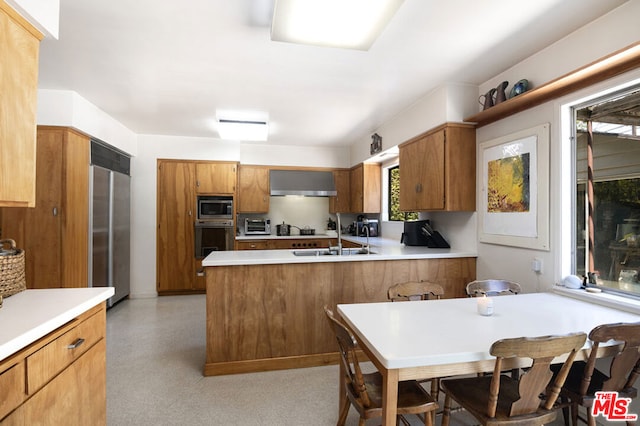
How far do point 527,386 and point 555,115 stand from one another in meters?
1.91

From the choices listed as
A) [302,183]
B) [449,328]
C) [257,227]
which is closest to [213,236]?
[257,227]

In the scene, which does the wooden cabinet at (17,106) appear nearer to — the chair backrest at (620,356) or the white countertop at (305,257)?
the white countertop at (305,257)

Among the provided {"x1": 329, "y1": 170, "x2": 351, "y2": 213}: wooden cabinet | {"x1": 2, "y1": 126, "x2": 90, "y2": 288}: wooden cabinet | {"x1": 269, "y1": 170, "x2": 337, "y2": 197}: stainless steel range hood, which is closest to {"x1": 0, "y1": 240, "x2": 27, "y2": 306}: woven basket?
{"x1": 2, "y1": 126, "x2": 90, "y2": 288}: wooden cabinet

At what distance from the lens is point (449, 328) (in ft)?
5.08

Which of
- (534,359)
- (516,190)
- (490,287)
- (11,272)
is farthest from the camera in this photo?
(516,190)

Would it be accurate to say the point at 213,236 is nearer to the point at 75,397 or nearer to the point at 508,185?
the point at 75,397

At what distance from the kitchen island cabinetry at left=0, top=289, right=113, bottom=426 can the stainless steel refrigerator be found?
8.27ft

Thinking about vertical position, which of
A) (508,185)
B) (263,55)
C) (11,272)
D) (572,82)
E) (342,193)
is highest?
(263,55)

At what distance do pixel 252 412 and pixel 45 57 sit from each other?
121 inches

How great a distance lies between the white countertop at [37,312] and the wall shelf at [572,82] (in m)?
2.90

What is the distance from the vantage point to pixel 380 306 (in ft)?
6.26

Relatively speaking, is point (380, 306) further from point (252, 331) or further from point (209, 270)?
point (209, 270)

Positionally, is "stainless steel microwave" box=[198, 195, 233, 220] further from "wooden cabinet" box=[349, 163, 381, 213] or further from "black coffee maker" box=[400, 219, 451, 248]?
"black coffee maker" box=[400, 219, 451, 248]

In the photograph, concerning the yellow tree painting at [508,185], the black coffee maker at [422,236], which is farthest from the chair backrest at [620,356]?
the black coffee maker at [422,236]
